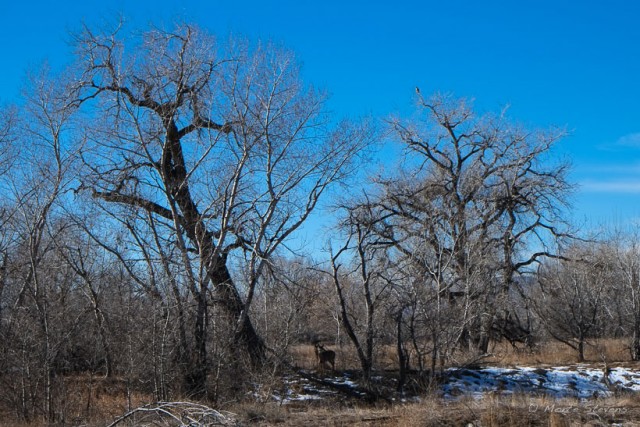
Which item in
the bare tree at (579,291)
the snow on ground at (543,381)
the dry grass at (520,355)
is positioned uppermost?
the bare tree at (579,291)

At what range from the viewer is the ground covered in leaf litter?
1658 cm

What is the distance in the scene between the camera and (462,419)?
1077 cm

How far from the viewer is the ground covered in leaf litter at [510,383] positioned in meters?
16.6

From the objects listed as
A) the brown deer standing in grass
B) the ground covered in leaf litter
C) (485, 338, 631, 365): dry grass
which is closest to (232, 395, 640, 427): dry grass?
the ground covered in leaf litter

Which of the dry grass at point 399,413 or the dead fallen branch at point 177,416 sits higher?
the dead fallen branch at point 177,416

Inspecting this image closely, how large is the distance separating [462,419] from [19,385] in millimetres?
8629

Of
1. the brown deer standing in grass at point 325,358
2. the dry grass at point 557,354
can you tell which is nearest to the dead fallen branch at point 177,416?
the brown deer standing in grass at point 325,358

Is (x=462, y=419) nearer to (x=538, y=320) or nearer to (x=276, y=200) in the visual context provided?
(x=276, y=200)

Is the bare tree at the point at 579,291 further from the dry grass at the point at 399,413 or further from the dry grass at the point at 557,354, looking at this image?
the dry grass at the point at 399,413

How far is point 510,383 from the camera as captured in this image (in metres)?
19.4

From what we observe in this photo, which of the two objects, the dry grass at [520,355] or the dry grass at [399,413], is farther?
the dry grass at [520,355]

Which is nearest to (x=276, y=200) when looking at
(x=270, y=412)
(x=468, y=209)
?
(x=270, y=412)

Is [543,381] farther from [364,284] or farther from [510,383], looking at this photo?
[364,284]

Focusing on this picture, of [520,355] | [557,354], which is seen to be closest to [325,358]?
[520,355]
